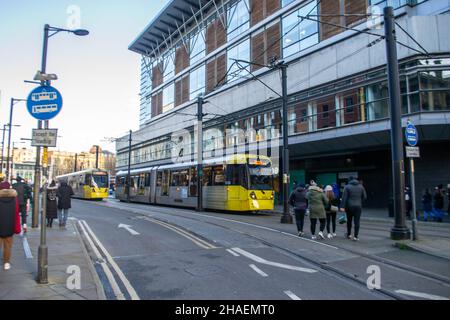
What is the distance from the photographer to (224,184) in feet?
68.6

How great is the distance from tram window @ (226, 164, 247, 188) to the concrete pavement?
412 inches

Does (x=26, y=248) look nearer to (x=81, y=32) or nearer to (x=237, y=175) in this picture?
(x=81, y=32)

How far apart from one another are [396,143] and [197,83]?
34.2 metres

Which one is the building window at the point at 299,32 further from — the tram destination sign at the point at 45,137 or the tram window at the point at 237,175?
the tram destination sign at the point at 45,137

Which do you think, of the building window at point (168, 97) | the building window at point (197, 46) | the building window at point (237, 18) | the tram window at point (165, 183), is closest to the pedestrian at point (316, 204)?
the tram window at point (165, 183)

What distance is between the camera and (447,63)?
18.7 m

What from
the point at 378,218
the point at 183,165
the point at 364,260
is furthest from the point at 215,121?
the point at 364,260

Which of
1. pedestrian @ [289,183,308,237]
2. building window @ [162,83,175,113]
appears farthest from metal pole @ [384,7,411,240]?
building window @ [162,83,175,113]

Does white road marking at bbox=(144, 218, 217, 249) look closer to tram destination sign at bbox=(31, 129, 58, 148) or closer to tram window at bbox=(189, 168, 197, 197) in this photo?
tram destination sign at bbox=(31, 129, 58, 148)

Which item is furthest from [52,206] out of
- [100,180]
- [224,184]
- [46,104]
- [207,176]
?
[100,180]

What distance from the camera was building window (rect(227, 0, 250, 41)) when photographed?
115ft

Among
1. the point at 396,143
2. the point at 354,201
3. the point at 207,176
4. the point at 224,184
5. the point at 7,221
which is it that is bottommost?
the point at 7,221

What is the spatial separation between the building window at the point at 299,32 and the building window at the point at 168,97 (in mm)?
22915
